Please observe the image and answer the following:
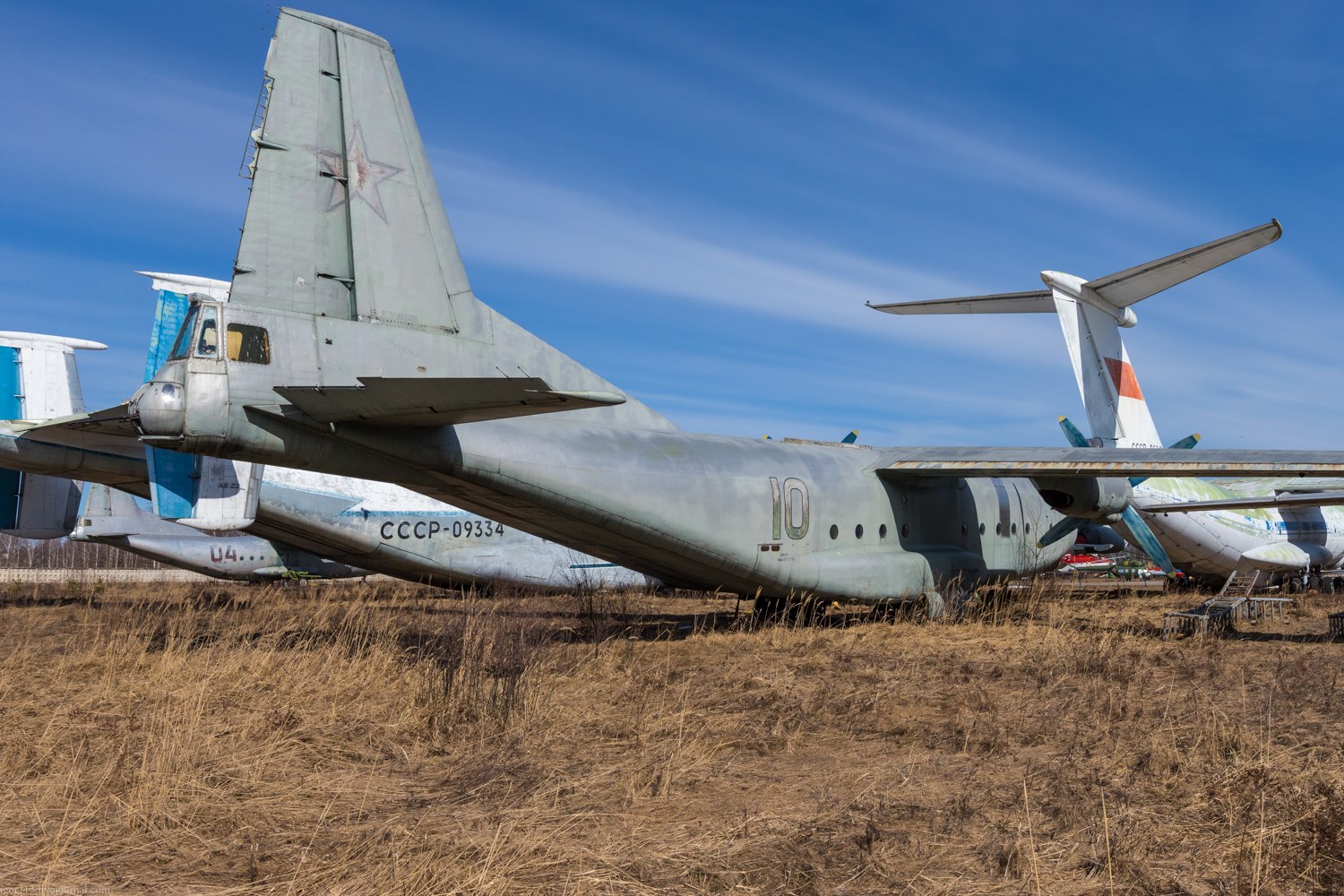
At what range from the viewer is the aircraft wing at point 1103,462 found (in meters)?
14.8

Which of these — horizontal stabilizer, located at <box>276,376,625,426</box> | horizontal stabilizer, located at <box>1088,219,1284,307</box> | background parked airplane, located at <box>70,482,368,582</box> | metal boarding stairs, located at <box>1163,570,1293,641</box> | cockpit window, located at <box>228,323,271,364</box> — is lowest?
background parked airplane, located at <box>70,482,368,582</box>

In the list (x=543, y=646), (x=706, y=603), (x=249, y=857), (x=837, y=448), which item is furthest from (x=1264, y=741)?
(x=706, y=603)

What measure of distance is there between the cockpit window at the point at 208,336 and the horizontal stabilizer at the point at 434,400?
2.24 feet

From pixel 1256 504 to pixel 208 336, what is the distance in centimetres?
1737

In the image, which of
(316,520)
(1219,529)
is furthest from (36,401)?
(1219,529)

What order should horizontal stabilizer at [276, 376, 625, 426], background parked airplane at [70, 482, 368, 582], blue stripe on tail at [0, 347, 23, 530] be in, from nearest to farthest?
horizontal stabilizer at [276, 376, 625, 426]
blue stripe on tail at [0, 347, 23, 530]
background parked airplane at [70, 482, 368, 582]

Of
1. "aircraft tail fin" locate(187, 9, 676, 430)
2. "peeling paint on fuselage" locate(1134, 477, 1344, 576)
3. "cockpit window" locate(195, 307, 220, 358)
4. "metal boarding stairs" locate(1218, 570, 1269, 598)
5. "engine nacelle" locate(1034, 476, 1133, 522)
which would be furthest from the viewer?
"peeling paint on fuselage" locate(1134, 477, 1344, 576)

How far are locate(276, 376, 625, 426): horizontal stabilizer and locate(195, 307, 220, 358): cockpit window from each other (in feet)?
2.24

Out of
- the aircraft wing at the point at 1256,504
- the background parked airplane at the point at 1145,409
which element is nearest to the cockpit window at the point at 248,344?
the background parked airplane at the point at 1145,409

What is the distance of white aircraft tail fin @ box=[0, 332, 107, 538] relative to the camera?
22.0 metres

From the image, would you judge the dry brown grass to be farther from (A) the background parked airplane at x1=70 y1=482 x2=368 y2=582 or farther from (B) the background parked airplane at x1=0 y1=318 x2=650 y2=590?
(A) the background parked airplane at x1=70 y1=482 x2=368 y2=582

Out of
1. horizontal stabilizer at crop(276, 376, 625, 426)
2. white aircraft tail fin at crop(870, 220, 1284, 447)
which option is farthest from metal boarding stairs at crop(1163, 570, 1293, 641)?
horizontal stabilizer at crop(276, 376, 625, 426)

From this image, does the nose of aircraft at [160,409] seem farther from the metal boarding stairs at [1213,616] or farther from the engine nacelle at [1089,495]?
the engine nacelle at [1089,495]

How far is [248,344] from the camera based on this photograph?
31.9 feet
